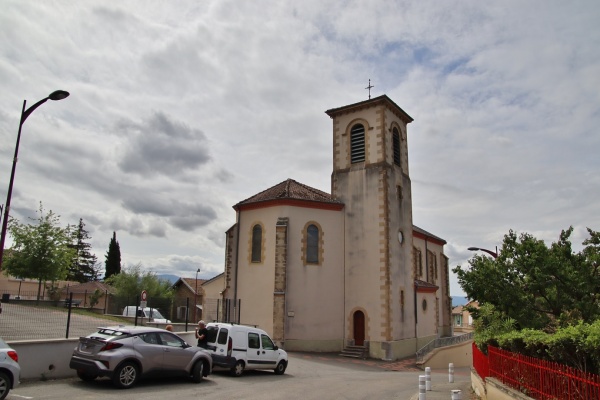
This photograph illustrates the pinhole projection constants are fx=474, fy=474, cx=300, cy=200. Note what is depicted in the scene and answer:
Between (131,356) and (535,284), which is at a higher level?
(535,284)

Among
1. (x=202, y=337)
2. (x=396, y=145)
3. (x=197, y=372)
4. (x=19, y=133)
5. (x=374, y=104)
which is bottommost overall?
(x=197, y=372)

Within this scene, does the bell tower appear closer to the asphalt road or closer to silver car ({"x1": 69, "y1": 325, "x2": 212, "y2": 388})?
the asphalt road

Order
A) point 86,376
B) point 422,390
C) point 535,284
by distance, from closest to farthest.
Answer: point 422,390, point 86,376, point 535,284

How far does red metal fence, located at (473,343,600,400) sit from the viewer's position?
6649mm

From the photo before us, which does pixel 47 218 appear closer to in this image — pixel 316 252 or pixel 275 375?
pixel 316 252

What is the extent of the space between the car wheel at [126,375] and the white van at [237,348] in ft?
12.8

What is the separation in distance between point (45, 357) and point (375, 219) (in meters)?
18.7

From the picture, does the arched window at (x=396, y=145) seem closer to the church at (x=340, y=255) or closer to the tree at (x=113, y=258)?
the church at (x=340, y=255)

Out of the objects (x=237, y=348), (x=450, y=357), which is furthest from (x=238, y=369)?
(x=450, y=357)

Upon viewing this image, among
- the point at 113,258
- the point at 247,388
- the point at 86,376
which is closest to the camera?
the point at 86,376

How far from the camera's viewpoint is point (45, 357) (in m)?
12.6

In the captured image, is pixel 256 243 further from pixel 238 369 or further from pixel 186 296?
pixel 186 296

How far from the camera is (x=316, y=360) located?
23062mm

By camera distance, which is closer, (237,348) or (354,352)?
(237,348)
